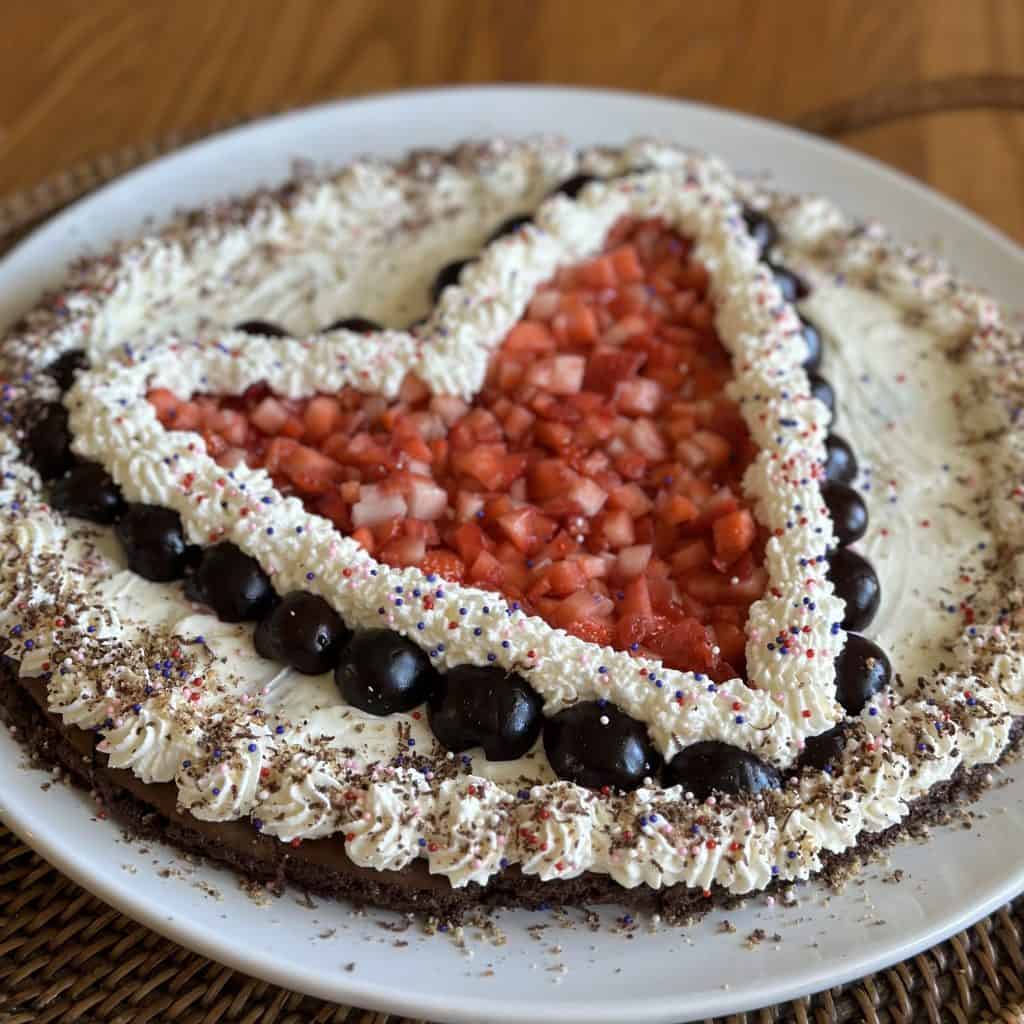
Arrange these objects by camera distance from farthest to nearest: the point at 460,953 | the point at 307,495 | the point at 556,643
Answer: the point at 307,495, the point at 556,643, the point at 460,953

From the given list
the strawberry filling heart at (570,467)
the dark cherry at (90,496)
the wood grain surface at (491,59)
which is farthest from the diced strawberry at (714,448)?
the wood grain surface at (491,59)

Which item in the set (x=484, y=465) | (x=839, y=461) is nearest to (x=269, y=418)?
(x=484, y=465)

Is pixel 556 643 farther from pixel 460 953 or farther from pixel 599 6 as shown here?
pixel 599 6

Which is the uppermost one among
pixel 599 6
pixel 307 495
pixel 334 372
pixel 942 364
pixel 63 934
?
pixel 599 6

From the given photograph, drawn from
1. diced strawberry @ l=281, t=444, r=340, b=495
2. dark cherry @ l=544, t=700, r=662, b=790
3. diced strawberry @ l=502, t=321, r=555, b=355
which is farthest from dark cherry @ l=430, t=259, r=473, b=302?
dark cherry @ l=544, t=700, r=662, b=790

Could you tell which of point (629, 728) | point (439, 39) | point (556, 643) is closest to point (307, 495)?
point (556, 643)

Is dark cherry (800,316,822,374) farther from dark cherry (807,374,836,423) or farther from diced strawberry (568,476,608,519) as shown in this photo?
diced strawberry (568,476,608,519)

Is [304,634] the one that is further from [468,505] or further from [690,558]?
[690,558]

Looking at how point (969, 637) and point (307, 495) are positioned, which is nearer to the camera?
point (969, 637)
